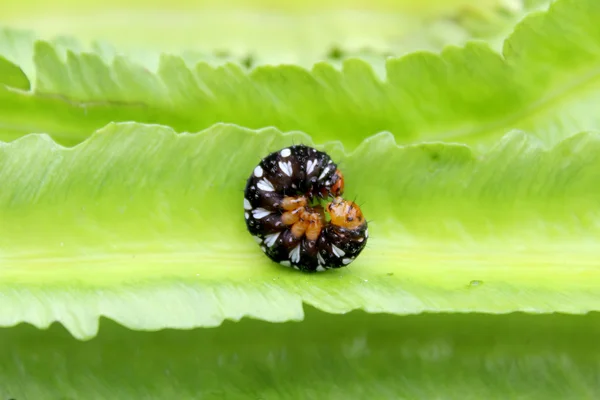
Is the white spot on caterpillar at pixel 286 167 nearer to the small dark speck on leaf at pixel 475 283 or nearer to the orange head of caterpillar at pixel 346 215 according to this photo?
the orange head of caterpillar at pixel 346 215

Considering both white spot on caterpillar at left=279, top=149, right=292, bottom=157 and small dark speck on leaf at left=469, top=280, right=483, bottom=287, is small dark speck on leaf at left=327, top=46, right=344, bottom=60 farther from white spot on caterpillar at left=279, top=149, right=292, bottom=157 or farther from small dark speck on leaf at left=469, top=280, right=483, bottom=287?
small dark speck on leaf at left=469, top=280, right=483, bottom=287

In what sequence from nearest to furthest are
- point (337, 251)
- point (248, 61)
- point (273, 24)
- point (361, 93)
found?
point (337, 251) < point (361, 93) < point (248, 61) < point (273, 24)

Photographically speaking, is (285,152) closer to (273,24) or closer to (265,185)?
(265,185)

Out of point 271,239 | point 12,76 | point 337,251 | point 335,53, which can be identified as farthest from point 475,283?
point 12,76

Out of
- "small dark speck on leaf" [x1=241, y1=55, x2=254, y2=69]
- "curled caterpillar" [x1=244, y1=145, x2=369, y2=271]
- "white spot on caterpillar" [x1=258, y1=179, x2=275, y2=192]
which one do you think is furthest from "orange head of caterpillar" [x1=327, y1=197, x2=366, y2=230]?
"small dark speck on leaf" [x1=241, y1=55, x2=254, y2=69]

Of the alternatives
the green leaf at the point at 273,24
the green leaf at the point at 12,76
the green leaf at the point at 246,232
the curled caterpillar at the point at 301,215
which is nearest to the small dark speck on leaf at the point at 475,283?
the green leaf at the point at 246,232

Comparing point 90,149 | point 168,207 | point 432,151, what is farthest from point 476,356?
point 90,149
